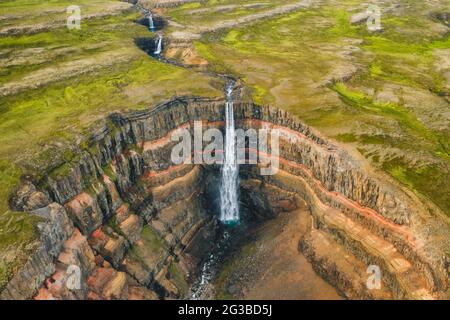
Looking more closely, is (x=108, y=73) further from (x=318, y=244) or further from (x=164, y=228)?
(x=318, y=244)

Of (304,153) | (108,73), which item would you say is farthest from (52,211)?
(108,73)

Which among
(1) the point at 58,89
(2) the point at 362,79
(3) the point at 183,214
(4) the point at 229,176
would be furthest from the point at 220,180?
(2) the point at 362,79

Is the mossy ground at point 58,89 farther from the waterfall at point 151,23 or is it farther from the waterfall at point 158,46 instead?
the waterfall at point 151,23

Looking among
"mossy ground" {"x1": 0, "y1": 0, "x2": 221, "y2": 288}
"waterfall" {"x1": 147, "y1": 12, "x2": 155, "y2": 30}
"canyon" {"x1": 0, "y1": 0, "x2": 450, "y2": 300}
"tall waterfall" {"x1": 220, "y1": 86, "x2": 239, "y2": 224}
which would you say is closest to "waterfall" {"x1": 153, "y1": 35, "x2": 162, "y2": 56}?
"mossy ground" {"x1": 0, "y1": 0, "x2": 221, "y2": 288}

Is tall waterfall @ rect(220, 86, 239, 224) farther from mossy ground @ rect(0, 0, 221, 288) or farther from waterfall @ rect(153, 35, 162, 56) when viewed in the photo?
waterfall @ rect(153, 35, 162, 56)

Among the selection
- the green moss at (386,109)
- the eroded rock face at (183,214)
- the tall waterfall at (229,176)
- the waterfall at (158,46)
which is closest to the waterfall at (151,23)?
the waterfall at (158,46)

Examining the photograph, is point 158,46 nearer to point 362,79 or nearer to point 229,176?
point 229,176
